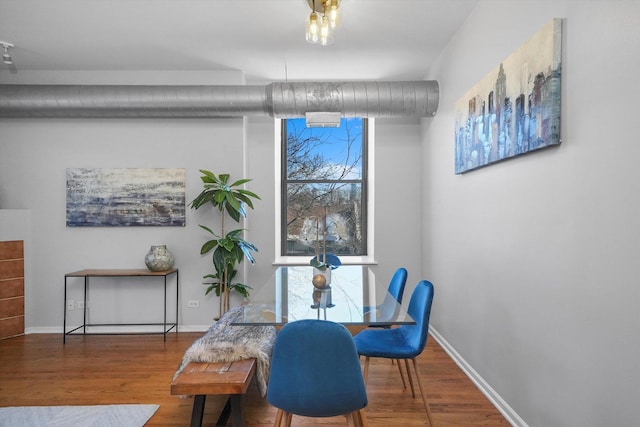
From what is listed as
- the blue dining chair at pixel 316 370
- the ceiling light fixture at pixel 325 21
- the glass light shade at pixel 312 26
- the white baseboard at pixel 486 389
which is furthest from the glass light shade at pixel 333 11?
the white baseboard at pixel 486 389

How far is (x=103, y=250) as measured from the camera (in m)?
4.15

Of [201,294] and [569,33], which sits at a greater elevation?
[569,33]

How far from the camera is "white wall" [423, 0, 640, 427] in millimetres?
1391

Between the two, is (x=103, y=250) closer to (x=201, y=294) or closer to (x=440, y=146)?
(x=201, y=294)

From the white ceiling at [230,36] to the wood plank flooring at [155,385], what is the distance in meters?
3.06

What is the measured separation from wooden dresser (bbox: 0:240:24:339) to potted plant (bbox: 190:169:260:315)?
211 cm

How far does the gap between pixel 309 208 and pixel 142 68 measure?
267 cm

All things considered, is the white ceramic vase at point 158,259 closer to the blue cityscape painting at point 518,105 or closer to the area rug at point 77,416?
the area rug at point 77,416

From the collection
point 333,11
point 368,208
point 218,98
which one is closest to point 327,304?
point 333,11

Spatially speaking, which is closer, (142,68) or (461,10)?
(461,10)

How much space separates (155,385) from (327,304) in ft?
5.69

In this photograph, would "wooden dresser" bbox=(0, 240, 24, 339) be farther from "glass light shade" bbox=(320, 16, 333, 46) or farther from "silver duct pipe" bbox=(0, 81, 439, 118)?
"glass light shade" bbox=(320, 16, 333, 46)

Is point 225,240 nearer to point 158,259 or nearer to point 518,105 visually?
point 158,259

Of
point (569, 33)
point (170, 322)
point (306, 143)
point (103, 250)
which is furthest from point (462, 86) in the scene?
point (103, 250)
